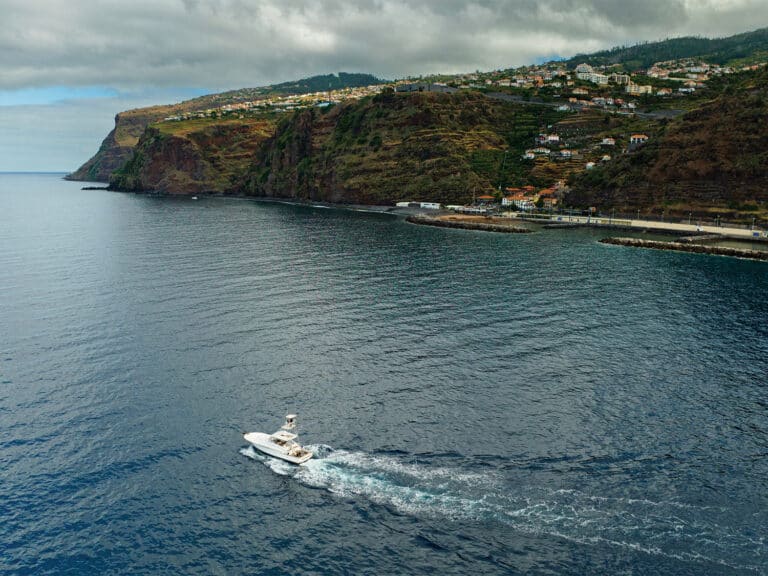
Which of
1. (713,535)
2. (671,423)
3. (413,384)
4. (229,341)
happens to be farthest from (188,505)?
(671,423)

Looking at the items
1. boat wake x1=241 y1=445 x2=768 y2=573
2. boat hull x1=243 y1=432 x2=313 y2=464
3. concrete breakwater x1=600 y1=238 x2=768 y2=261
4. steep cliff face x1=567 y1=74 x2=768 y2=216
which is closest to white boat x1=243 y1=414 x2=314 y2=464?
boat hull x1=243 y1=432 x2=313 y2=464

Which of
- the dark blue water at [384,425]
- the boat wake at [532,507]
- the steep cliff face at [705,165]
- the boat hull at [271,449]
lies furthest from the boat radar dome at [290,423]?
the steep cliff face at [705,165]

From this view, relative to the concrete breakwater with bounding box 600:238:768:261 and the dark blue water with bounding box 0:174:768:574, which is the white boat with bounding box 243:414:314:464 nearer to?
the dark blue water with bounding box 0:174:768:574

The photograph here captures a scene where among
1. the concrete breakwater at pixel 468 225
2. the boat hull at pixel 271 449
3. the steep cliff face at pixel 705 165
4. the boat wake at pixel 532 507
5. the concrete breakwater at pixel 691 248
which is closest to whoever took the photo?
the boat wake at pixel 532 507

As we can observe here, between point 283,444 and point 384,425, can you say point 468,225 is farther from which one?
point 283,444

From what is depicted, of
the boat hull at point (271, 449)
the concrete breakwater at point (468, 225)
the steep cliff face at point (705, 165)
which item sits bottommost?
the boat hull at point (271, 449)

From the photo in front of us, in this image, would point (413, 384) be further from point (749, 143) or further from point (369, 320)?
point (749, 143)

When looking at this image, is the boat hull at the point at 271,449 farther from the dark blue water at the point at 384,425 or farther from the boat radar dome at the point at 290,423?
the boat radar dome at the point at 290,423

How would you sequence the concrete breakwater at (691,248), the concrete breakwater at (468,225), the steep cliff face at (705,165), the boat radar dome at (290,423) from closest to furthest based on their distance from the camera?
1. the boat radar dome at (290,423)
2. the concrete breakwater at (691,248)
3. the steep cliff face at (705,165)
4. the concrete breakwater at (468,225)

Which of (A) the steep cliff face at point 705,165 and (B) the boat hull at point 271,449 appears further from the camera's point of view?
(A) the steep cliff face at point 705,165

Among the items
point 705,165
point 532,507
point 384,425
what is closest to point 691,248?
point 705,165
